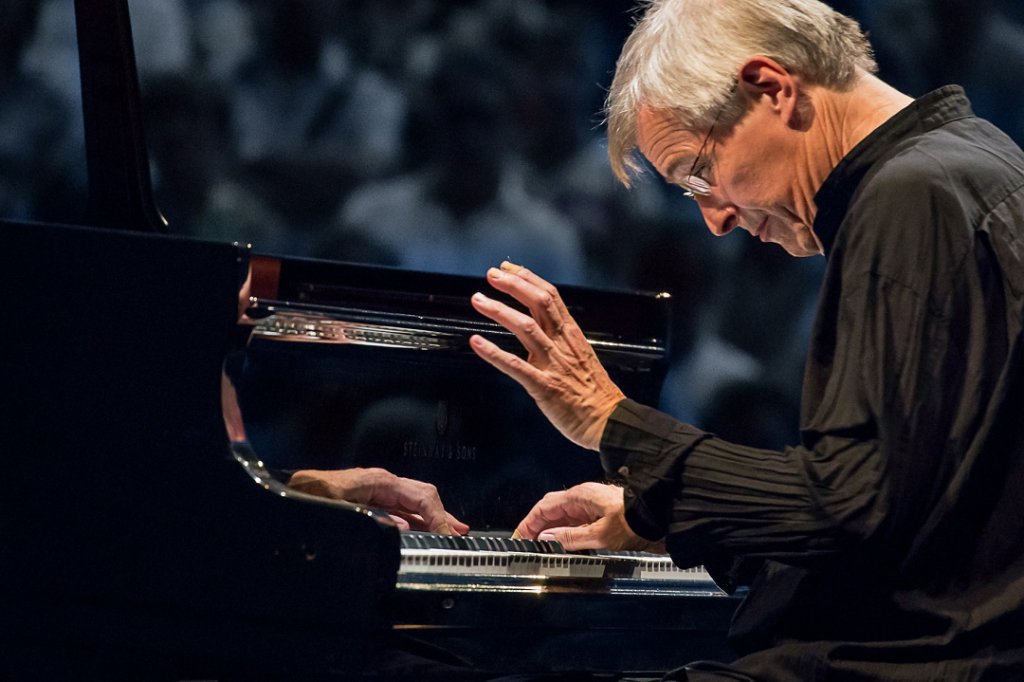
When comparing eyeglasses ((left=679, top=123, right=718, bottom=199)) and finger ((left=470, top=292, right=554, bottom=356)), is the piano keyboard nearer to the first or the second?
finger ((left=470, top=292, right=554, bottom=356))

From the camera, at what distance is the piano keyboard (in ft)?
5.74

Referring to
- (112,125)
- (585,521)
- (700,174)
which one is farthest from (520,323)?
(112,125)

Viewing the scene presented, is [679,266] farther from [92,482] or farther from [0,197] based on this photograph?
[92,482]

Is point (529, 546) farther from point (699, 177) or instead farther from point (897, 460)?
point (897, 460)

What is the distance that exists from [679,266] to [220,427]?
3005 millimetres

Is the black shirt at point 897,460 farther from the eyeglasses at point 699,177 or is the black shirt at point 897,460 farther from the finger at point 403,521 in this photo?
the finger at point 403,521

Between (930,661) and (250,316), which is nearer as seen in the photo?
(930,661)

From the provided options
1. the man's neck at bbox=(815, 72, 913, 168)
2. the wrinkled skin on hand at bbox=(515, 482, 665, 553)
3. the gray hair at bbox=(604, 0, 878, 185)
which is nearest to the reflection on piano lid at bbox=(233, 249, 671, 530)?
the wrinkled skin on hand at bbox=(515, 482, 665, 553)

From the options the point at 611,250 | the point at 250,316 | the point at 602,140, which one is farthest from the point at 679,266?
the point at 250,316

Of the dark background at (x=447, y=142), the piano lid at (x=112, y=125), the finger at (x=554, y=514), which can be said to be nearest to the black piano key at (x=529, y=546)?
the finger at (x=554, y=514)

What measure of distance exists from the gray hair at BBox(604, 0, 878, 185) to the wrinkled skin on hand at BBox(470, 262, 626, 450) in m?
0.34

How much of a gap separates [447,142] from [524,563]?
8.04 feet

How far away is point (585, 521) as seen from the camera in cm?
212

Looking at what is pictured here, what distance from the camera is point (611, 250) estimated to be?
4293mm
